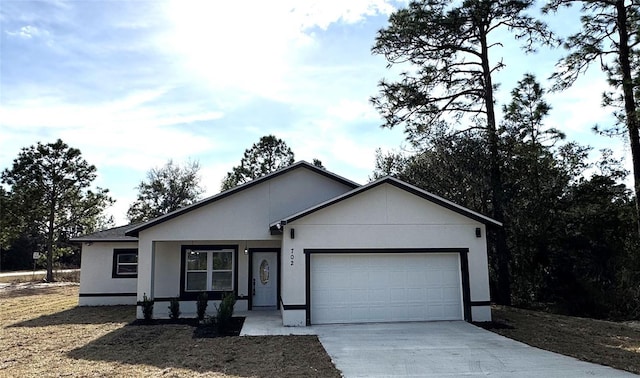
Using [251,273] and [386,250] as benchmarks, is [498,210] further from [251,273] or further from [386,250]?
[251,273]

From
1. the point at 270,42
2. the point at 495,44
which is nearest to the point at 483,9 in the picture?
the point at 495,44

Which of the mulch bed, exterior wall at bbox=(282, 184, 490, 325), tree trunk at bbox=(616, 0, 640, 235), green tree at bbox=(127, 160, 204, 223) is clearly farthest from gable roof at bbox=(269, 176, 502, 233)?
green tree at bbox=(127, 160, 204, 223)

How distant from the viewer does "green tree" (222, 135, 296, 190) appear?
36.2 meters

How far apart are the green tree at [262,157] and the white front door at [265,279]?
20.9 metres

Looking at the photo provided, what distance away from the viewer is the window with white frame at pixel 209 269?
15.1 metres

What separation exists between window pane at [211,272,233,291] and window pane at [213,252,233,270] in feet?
0.67

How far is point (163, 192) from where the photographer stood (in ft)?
134

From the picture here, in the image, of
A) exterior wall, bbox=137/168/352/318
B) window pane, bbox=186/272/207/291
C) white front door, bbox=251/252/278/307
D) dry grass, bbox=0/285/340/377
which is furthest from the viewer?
white front door, bbox=251/252/278/307

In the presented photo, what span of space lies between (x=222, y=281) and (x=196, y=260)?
114cm

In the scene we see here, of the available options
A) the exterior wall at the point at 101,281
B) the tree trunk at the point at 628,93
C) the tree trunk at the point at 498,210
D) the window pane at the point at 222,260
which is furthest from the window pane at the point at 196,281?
the tree trunk at the point at 628,93

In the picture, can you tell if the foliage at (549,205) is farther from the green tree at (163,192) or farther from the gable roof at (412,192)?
the green tree at (163,192)

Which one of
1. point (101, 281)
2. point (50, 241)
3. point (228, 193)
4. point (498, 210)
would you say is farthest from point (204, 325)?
point (50, 241)

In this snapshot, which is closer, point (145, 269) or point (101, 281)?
point (145, 269)

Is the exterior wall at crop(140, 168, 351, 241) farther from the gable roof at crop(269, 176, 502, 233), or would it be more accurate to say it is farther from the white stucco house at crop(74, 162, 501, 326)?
the gable roof at crop(269, 176, 502, 233)
